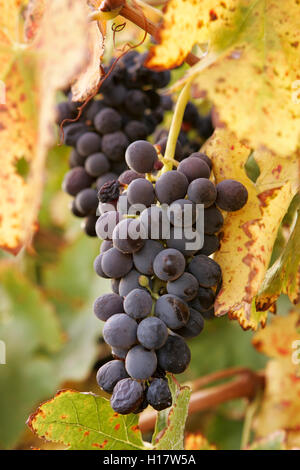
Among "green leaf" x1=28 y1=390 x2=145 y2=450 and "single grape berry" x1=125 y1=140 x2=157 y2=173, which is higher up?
"single grape berry" x1=125 y1=140 x2=157 y2=173

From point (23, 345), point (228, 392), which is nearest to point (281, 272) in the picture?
point (228, 392)

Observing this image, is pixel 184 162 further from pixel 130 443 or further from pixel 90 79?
pixel 130 443

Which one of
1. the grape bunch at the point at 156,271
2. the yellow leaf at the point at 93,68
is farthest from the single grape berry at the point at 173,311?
the yellow leaf at the point at 93,68

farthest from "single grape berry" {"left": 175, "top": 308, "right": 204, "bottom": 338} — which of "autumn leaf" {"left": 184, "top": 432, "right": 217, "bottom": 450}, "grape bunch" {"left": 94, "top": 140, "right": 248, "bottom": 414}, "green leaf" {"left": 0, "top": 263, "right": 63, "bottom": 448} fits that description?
"green leaf" {"left": 0, "top": 263, "right": 63, "bottom": 448}

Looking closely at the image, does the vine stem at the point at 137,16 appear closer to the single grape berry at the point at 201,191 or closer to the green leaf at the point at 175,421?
the single grape berry at the point at 201,191

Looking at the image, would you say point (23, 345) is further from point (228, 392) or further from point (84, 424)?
point (84, 424)

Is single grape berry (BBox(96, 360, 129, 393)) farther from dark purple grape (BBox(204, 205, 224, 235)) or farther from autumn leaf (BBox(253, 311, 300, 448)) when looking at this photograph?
autumn leaf (BBox(253, 311, 300, 448))

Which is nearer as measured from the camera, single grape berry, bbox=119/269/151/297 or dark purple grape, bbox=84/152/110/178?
single grape berry, bbox=119/269/151/297
